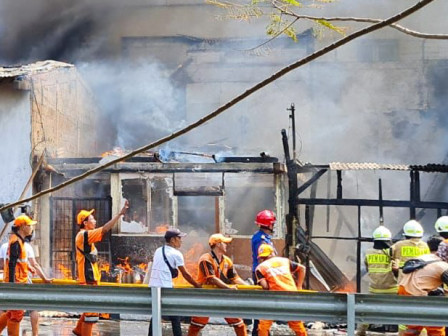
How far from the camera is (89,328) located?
8523mm

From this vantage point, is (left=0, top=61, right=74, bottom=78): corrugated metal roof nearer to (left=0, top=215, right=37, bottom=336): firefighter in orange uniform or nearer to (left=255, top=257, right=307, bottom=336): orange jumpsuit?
(left=0, top=215, right=37, bottom=336): firefighter in orange uniform

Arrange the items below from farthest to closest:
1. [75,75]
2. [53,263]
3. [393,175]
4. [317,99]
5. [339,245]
Answer: [317,99]
[393,175]
[339,245]
[75,75]
[53,263]

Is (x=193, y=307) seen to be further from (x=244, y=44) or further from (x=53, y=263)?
(x=244, y=44)

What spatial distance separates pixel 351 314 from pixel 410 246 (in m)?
4.30

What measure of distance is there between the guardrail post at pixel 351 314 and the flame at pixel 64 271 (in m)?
10.4

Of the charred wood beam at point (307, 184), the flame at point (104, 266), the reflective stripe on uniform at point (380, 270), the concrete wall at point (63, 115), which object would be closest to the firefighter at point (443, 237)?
the reflective stripe on uniform at point (380, 270)

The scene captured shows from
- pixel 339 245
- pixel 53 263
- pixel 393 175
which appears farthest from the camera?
pixel 393 175

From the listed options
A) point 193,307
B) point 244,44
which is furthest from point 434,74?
point 193,307

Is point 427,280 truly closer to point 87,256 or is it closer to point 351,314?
point 351,314

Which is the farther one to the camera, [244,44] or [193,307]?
[244,44]

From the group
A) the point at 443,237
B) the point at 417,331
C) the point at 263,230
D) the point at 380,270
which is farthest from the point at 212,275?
the point at 443,237

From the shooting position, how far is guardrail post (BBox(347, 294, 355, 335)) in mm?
4859

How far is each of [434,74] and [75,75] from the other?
11431 mm

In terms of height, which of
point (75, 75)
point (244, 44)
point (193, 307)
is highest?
point (244, 44)
